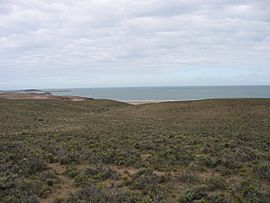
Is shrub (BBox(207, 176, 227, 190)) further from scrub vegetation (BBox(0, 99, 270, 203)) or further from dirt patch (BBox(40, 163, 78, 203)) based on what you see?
dirt patch (BBox(40, 163, 78, 203))

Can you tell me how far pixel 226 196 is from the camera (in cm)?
812

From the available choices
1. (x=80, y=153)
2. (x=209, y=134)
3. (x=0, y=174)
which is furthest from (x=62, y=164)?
(x=209, y=134)

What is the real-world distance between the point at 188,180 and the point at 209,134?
415 inches

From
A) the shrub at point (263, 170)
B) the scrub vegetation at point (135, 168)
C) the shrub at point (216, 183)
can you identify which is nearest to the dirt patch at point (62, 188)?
the scrub vegetation at point (135, 168)

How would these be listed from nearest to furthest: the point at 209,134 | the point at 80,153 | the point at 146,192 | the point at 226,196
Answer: the point at 226,196 → the point at 146,192 → the point at 80,153 → the point at 209,134

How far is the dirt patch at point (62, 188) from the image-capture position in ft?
27.8

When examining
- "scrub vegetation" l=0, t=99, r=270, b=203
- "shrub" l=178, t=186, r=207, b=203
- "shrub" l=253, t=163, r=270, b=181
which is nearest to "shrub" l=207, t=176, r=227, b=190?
"scrub vegetation" l=0, t=99, r=270, b=203

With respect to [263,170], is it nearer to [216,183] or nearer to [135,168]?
[216,183]

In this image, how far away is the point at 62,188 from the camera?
9312 millimetres

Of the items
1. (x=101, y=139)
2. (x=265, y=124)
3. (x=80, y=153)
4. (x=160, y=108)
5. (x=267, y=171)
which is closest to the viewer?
(x=267, y=171)

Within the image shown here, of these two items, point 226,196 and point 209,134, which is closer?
point 226,196

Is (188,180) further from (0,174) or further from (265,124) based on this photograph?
(265,124)

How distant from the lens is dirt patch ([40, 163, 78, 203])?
27.8 ft

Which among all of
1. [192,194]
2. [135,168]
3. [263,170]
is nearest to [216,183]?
[192,194]
